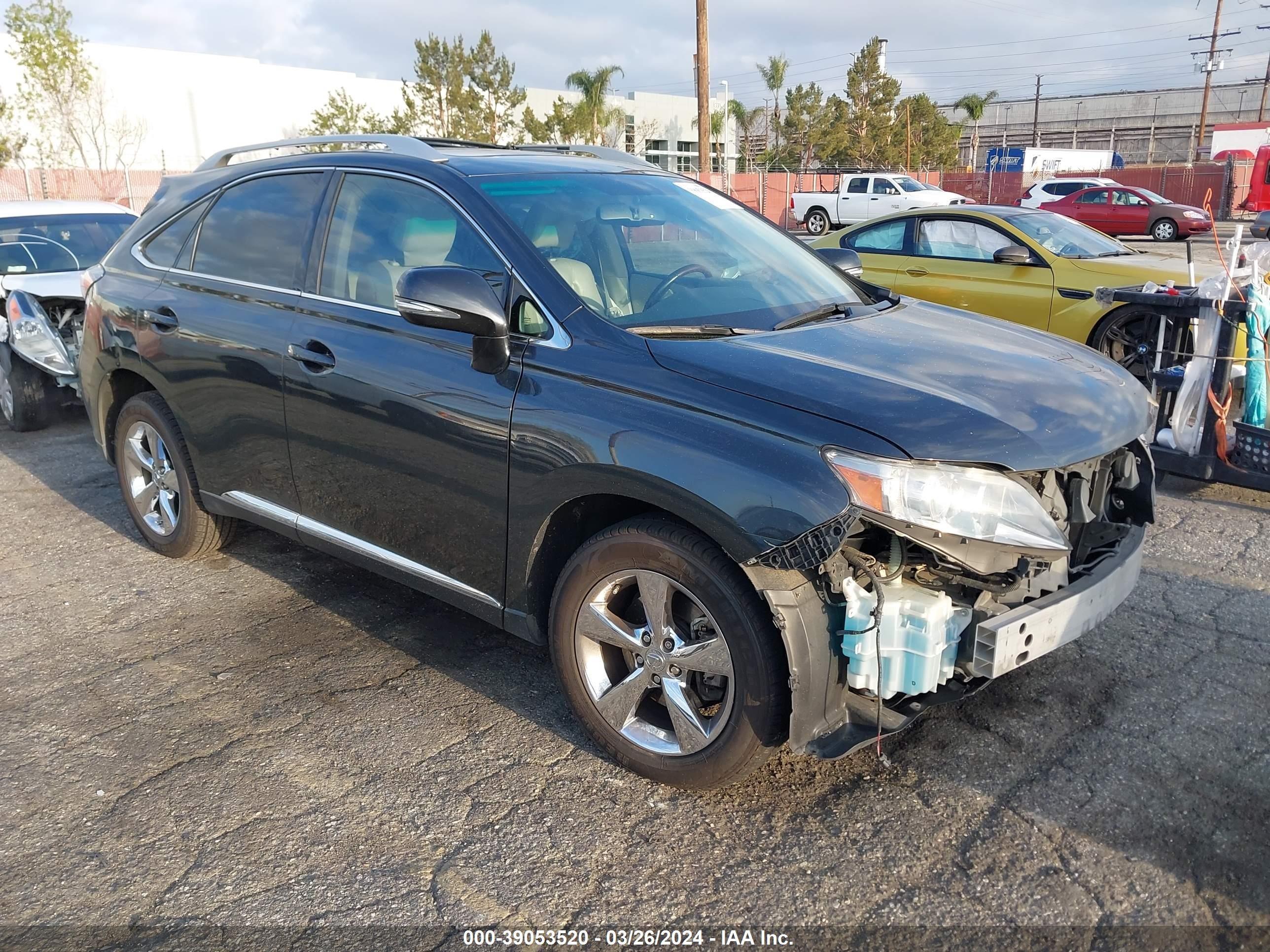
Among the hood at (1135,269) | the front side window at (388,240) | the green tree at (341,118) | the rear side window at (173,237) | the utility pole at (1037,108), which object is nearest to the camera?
the front side window at (388,240)

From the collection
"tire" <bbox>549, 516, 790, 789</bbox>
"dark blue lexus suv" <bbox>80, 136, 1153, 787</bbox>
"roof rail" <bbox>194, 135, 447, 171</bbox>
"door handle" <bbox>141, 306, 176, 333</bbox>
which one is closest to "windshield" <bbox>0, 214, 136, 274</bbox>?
"roof rail" <bbox>194, 135, 447, 171</bbox>

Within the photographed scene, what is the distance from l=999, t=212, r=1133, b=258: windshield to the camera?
27.3ft

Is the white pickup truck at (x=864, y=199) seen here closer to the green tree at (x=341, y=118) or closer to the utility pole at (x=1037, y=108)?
the green tree at (x=341, y=118)

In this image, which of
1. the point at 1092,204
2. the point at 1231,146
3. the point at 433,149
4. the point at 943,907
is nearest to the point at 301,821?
the point at 943,907

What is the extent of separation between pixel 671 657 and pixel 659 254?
5.05ft

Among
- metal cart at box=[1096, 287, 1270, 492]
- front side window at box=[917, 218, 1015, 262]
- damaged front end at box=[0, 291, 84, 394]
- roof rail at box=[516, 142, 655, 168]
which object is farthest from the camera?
front side window at box=[917, 218, 1015, 262]

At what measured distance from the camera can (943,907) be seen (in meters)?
2.55

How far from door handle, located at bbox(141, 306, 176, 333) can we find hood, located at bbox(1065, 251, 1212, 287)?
664 centimetres

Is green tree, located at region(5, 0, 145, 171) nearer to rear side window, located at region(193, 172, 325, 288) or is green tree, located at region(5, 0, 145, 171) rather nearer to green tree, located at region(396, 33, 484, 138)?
green tree, located at region(396, 33, 484, 138)

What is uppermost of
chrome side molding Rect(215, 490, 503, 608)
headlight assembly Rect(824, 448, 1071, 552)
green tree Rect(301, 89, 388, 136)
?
green tree Rect(301, 89, 388, 136)

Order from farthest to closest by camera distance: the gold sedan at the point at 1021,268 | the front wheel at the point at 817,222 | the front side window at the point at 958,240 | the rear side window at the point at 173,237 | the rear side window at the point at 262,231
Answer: the front wheel at the point at 817,222, the front side window at the point at 958,240, the gold sedan at the point at 1021,268, the rear side window at the point at 173,237, the rear side window at the point at 262,231

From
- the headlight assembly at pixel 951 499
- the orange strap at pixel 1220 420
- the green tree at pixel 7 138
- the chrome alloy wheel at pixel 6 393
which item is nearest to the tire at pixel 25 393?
the chrome alloy wheel at pixel 6 393

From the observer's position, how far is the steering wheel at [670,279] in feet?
11.0

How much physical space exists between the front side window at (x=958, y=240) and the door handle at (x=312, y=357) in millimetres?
6616
